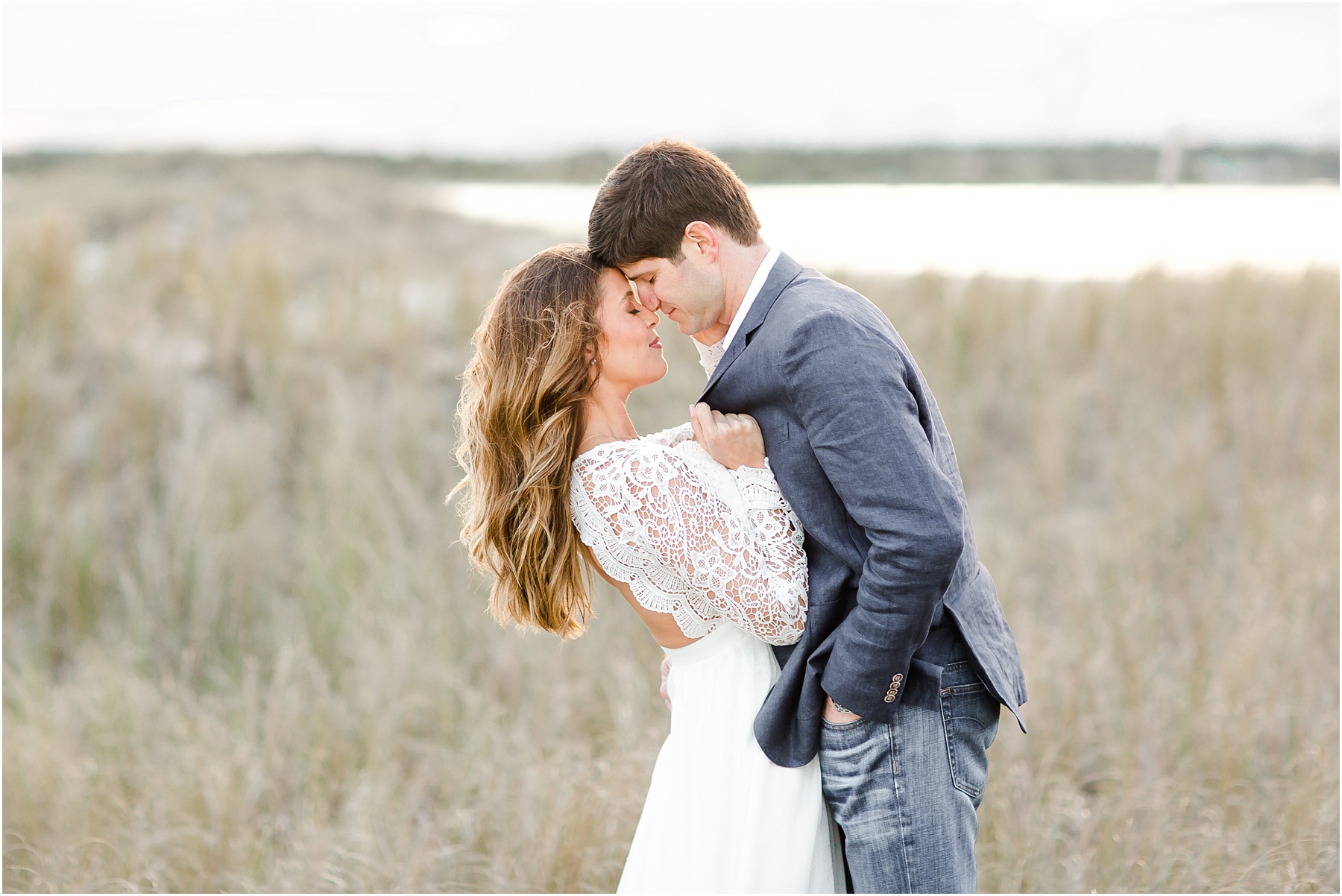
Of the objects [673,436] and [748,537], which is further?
[673,436]

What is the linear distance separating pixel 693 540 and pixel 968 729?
0.70 meters

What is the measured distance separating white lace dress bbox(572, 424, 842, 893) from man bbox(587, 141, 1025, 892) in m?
0.06

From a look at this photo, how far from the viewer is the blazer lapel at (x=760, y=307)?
192 centimetres

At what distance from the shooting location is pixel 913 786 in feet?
6.21

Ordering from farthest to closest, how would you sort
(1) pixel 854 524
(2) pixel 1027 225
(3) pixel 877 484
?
(2) pixel 1027 225
(1) pixel 854 524
(3) pixel 877 484

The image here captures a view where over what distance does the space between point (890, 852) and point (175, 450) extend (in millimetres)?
6103

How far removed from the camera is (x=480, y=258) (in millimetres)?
10203

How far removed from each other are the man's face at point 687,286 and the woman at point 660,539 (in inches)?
3.1

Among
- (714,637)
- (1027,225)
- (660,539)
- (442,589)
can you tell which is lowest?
(442,589)

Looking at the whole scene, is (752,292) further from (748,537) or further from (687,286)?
(748,537)

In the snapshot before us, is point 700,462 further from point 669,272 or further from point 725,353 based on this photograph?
point 669,272

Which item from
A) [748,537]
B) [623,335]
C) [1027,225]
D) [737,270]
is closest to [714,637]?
[748,537]

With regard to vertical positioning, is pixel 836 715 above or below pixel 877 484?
below

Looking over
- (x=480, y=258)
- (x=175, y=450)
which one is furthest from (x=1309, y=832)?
(x=480, y=258)
